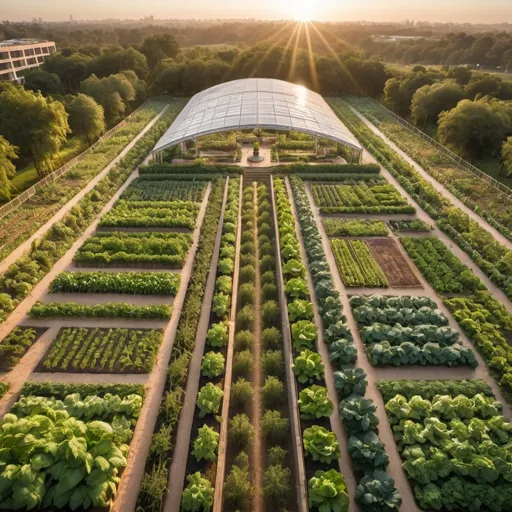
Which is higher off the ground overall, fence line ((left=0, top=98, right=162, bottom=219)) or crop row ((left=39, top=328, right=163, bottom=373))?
fence line ((left=0, top=98, right=162, bottom=219))

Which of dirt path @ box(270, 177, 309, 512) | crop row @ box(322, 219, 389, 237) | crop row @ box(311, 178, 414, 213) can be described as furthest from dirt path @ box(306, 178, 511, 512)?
crop row @ box(311, 178, 414, 213)

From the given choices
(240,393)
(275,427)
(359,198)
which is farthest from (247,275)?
(359,198)

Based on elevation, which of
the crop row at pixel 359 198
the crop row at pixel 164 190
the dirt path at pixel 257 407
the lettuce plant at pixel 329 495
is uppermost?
the crop row at pixel 164 190

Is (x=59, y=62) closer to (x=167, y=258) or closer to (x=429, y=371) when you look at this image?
(x=167, y=258)

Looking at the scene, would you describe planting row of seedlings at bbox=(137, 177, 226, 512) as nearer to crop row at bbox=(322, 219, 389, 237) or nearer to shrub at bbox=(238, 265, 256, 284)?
shrub at bbox=(238, 265, 256, 284)

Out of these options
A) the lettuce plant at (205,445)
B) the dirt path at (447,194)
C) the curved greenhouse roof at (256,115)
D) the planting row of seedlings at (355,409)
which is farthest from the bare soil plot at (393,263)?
the curved greenhouse roof at (256,115)

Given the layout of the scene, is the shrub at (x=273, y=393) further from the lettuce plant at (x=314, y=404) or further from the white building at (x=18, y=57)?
the white building at (x=18, y=57)

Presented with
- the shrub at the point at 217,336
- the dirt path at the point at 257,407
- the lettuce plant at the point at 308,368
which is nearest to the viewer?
the dirt path at the point at 257,407

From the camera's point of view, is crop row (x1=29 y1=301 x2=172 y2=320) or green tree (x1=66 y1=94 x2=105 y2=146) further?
green tree (x1=66 y1=94 x2=105 y2=146)
